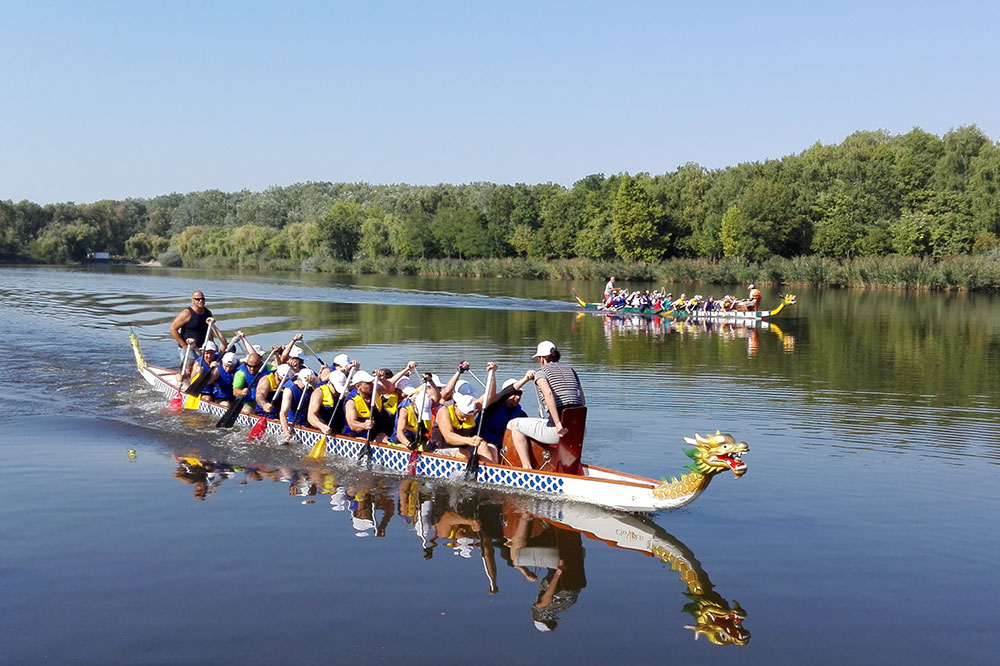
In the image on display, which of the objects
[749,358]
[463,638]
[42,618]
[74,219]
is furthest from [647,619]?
[74,219]

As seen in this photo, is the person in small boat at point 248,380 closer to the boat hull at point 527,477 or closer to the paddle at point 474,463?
the boat hull at point 527,477

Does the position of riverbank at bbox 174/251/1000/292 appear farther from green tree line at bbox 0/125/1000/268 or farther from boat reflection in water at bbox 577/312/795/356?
boat reflection in water at bbox 577/312/795/356

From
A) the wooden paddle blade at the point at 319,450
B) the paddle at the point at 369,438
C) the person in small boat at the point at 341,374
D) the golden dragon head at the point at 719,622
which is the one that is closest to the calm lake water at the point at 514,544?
the golden dragon head at the point at 719,622

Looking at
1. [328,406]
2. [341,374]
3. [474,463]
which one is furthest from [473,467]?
[328,406]

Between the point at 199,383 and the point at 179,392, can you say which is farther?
the point at 179,392

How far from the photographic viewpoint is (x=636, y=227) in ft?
287

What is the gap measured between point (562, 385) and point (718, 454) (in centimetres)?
228

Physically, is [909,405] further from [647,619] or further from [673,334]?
[673,334]

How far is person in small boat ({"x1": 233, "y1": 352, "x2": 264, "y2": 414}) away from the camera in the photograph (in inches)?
628

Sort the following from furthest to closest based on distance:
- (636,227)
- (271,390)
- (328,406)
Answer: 1. (636,227)
2. (271,390)
3. (328,406)

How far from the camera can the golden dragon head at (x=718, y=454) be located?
9.53 m

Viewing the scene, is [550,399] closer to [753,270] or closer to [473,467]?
[473,467]

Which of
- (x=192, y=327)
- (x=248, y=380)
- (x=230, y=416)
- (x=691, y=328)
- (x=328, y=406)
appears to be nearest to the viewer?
(x=328, y=406)

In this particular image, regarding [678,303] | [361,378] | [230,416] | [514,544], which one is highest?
[678,303]
